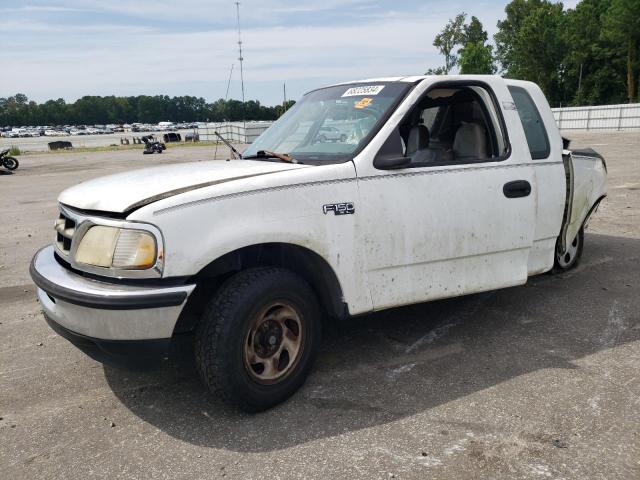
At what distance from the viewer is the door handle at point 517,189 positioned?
13.0 ft

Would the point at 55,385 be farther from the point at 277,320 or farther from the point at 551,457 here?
the point at 551,457

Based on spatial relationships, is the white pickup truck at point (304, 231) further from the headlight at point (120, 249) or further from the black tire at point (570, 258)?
the black tire at point (570, 258)

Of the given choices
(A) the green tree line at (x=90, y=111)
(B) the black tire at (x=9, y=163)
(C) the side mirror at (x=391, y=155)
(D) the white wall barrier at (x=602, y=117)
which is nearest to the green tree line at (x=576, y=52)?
(D) the white wall barrier at (x=602, y=117)

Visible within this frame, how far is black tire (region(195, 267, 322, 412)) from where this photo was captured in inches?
114

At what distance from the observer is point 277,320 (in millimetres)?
3145

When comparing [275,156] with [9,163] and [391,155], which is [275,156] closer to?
[391,155]

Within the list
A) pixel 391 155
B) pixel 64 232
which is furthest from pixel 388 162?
pixel 64 232

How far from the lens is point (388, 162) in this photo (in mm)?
3396

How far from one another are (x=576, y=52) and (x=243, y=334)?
7225 centimetres

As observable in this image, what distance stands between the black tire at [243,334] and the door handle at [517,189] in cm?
167

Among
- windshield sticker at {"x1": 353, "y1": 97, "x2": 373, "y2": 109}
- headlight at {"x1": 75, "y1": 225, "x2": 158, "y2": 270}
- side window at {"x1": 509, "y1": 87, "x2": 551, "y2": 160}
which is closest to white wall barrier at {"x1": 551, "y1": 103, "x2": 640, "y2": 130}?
side window at {"x1": 509, "y1": 87, "x2": 551, "y2": 160}

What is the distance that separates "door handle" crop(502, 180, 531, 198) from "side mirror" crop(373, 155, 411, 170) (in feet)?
3.08

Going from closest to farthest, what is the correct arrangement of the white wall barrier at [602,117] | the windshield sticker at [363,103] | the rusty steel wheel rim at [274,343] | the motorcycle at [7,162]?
the rusty steel wheel rim at [274,343] → the windshield sticker at [363,103] → the motorcycle at [7,162] → the white wall barrier at [602,117]

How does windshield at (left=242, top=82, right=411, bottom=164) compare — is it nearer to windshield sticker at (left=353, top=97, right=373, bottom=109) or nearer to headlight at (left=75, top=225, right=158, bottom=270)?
windshield sticker at (left=353, top=97, right=373, bottom=109)
